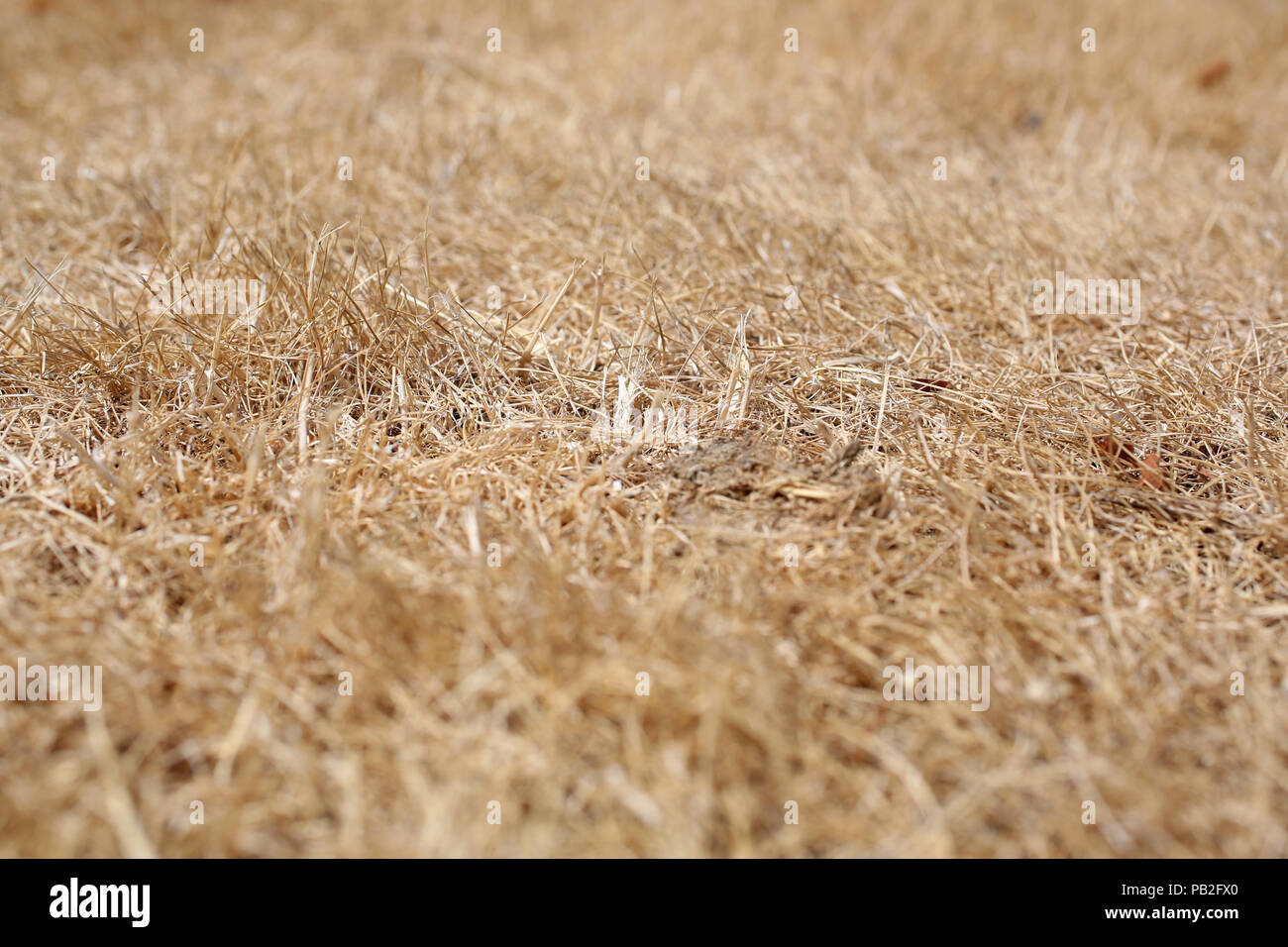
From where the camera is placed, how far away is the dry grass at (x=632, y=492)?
1170 millimetres

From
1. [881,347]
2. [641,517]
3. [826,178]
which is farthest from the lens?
[826,178]

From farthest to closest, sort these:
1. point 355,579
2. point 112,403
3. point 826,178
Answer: point 826,178 → point 112,403 → point 355,579

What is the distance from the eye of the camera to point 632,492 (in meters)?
1.67

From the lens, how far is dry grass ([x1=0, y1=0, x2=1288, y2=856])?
117cm

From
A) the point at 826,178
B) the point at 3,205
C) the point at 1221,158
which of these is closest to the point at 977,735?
the point at 826,178

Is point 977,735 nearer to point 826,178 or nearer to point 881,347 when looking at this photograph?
point 881,347

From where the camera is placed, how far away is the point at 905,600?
4.79 feet

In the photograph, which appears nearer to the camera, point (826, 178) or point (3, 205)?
point (3, 205)
